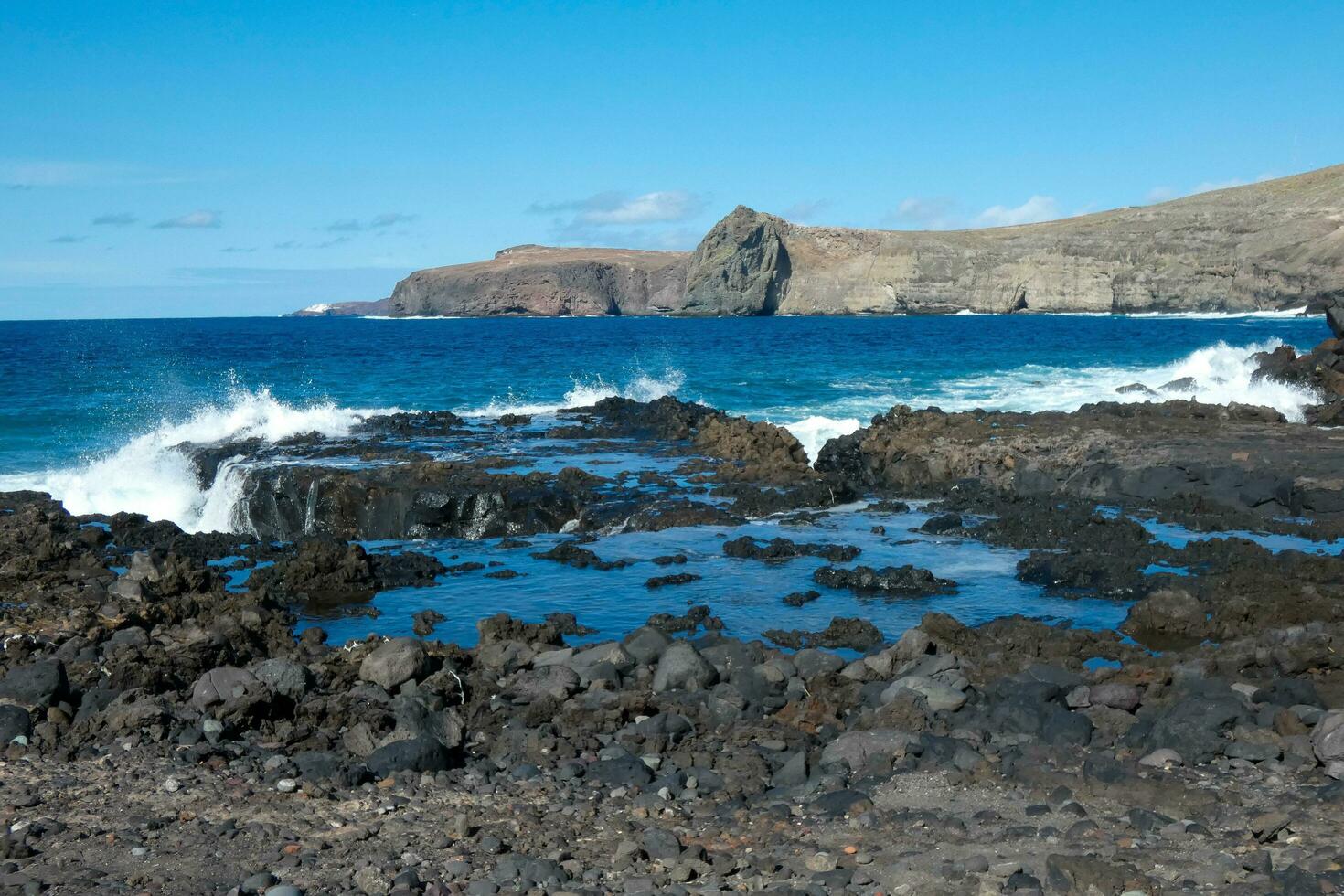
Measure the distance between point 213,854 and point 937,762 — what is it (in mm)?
4813

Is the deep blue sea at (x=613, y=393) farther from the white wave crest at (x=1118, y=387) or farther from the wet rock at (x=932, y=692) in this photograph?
the wet rock at (x=932, y=692)

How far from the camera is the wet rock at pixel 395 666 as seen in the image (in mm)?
10500

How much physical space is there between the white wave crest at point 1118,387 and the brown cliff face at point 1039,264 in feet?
209

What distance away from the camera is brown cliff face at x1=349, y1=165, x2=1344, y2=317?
10806 centimetres

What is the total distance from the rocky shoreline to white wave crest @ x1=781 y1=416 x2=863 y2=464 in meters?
10.2

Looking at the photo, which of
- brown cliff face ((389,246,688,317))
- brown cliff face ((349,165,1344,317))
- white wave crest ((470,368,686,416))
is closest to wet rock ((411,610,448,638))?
white wave crest ((470,368,686,416))

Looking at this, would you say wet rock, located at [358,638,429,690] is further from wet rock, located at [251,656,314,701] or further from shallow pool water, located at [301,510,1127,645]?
shallow pool water, located at [301,510,1127,645]

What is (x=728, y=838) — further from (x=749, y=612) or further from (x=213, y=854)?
(x=749, y=612)

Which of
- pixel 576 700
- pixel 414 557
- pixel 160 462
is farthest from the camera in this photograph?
pixel 160 462

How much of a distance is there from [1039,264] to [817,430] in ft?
353

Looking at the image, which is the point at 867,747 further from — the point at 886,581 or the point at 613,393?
the point at 613,393

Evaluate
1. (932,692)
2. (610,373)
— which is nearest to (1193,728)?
(932,692)

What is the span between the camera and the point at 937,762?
323 inches

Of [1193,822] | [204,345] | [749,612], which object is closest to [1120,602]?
[749,612]
